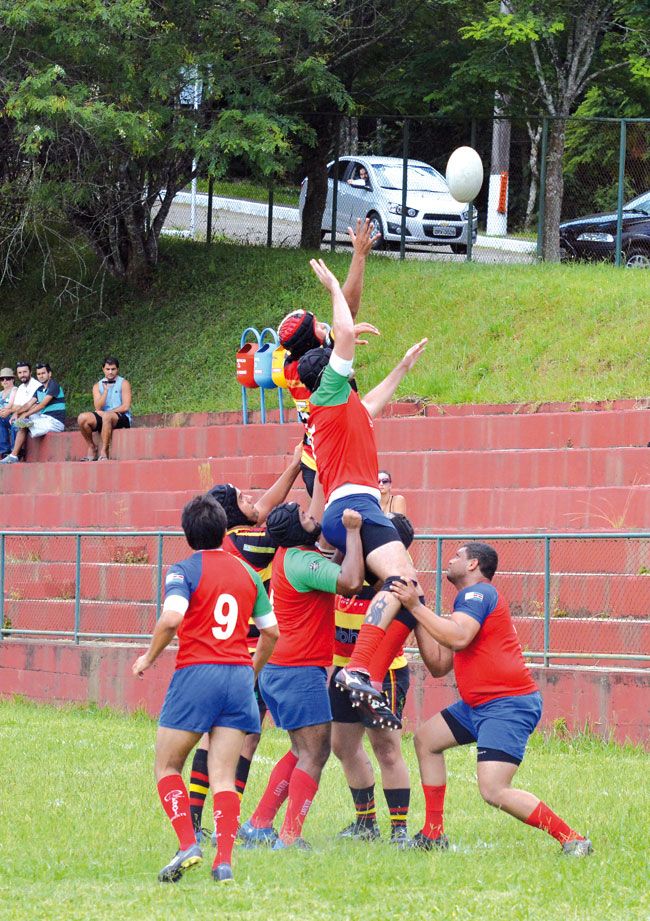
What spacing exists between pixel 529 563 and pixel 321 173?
14.1 meters

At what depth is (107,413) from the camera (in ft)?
63.4

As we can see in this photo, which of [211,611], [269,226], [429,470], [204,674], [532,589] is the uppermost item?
[269,226]

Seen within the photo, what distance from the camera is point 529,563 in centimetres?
1263

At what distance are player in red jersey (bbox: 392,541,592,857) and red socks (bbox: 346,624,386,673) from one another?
12.4 inches

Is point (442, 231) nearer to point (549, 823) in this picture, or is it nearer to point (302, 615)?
point (302, 615)

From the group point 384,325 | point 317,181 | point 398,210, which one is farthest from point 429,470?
point 317,181

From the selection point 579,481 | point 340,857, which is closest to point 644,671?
point 579,481

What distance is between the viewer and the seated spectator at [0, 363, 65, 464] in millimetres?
20188

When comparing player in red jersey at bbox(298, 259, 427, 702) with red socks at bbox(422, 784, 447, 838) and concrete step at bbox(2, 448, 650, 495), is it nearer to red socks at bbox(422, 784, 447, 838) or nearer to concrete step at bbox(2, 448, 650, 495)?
red socks at bbox(422, 784, 447, 838)

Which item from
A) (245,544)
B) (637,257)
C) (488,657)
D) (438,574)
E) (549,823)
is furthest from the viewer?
(637,257)

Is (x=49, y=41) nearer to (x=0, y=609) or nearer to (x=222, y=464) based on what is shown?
(x=222, y=464)

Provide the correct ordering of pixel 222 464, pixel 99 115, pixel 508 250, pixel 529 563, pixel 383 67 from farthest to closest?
pixel 383 67
pixel 508 250
pixel 99 115
pixel 222 464
pixel 529 563

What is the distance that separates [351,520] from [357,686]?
0.91 m

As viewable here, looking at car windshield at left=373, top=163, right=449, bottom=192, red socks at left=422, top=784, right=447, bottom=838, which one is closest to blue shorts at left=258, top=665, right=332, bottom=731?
red socks at left=422, top=784, right=447, bottom=838
